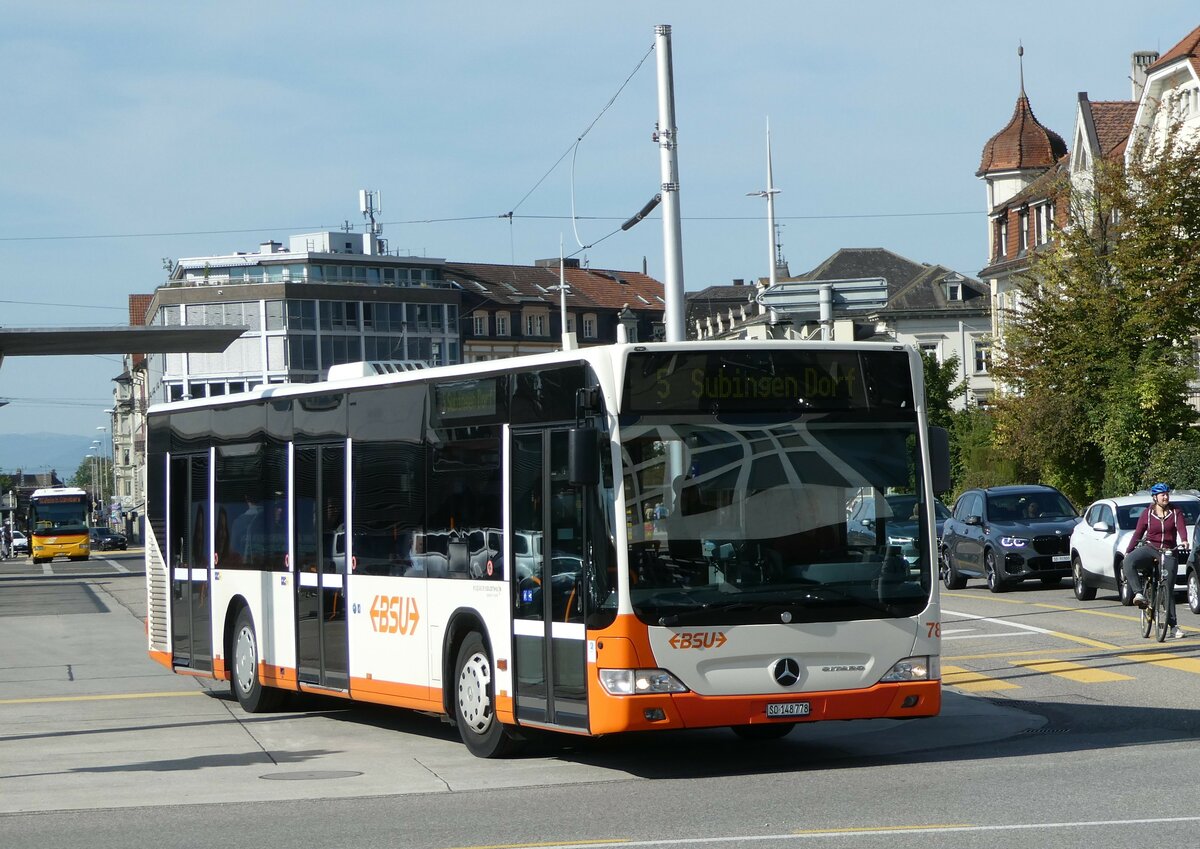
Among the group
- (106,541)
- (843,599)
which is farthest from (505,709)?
(106,541)

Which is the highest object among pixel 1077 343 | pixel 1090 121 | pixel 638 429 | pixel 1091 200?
pixel 1090 121

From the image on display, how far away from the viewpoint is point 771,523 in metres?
11.1

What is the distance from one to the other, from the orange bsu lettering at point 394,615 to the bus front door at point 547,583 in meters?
1.59

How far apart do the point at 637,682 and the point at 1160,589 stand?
36.1 feet

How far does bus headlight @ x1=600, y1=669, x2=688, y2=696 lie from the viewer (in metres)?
10.9

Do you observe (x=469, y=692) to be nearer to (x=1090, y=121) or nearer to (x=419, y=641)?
(x=419, y=641)

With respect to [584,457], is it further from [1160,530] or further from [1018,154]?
[1018,154]

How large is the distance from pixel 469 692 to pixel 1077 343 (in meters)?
34.3

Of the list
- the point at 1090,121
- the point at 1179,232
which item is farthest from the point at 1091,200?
the point at 1090,121

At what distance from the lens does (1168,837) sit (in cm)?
834

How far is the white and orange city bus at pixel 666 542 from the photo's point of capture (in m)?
11.0

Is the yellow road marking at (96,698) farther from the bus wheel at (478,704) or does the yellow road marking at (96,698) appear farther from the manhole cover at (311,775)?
the bus wheel at (478,704)

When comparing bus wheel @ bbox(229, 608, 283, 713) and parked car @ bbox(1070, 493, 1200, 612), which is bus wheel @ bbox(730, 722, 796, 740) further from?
parked car @ bbox(1070, 493, 1200, 612)

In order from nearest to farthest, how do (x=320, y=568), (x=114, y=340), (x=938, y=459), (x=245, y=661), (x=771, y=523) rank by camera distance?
1. (x=771, y=523)
2. (x=938, y=459)
3. (x=320, y=568)
4. (x=245, y=661)
5. (x=114, y=340)
